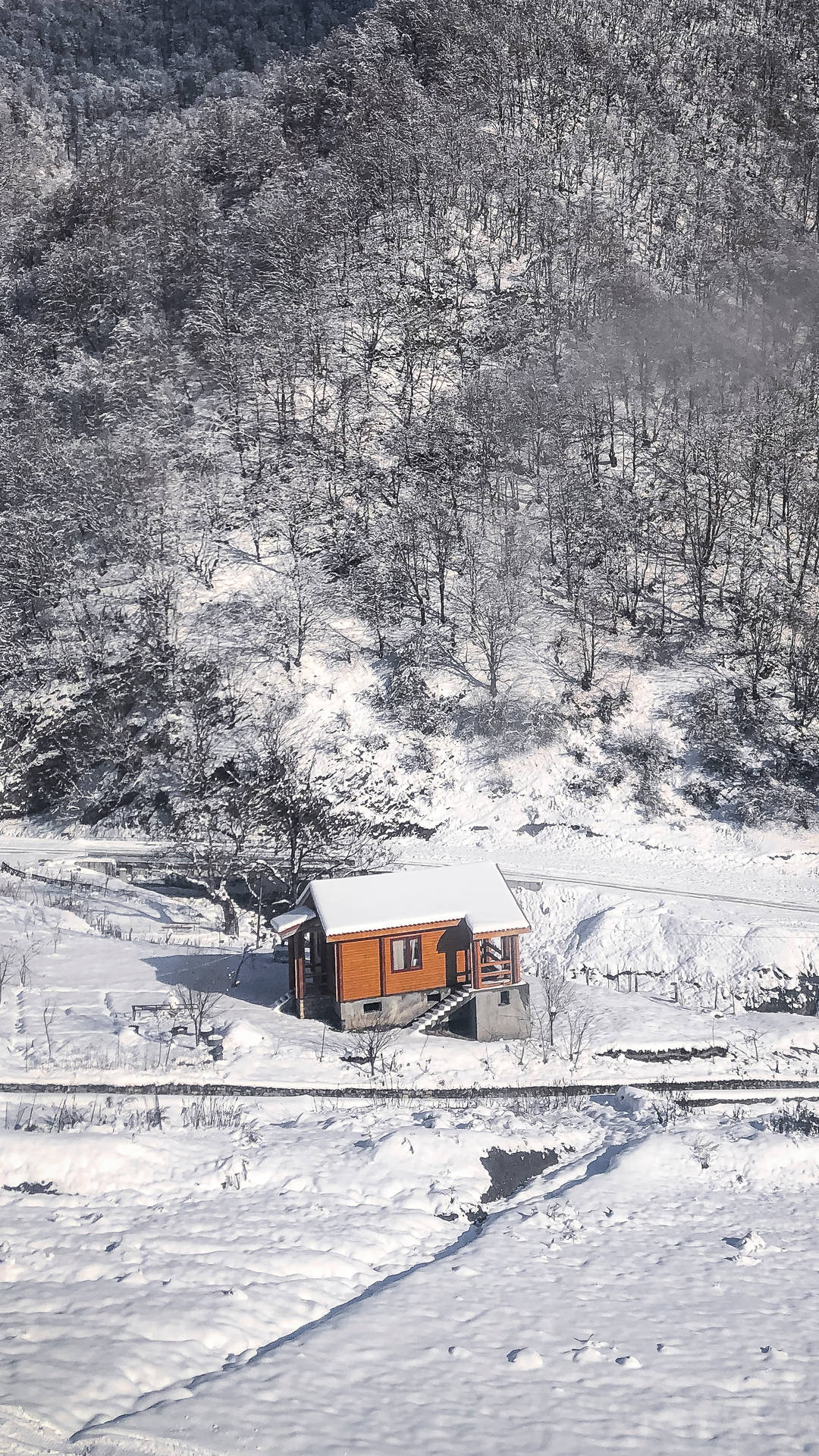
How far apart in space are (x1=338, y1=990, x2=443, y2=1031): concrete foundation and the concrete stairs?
235 mm

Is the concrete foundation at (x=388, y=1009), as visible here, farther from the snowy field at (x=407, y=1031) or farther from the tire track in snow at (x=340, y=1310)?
the tire track in snow at (x=340, y=1310)

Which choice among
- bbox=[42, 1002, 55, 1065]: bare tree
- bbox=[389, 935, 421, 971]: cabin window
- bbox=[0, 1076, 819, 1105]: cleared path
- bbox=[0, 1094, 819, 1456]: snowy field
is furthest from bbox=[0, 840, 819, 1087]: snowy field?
bbox=[0, 1094, 819, 1456]: snowy field

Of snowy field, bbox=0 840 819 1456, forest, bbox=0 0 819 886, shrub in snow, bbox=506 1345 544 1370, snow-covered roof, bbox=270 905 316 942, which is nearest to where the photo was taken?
snowy field, bbox=0 840 819 1456

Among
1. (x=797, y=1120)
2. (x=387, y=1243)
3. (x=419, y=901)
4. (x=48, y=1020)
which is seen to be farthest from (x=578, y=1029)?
(x=48, y=1020)

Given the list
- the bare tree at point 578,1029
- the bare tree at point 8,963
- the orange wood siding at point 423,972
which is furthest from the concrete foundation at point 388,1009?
the bare tree at point 8,963

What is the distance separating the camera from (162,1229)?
13805 millimetres

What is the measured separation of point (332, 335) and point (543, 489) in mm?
25832

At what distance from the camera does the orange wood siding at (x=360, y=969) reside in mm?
28250

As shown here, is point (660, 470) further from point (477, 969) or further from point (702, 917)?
point (477, 969)

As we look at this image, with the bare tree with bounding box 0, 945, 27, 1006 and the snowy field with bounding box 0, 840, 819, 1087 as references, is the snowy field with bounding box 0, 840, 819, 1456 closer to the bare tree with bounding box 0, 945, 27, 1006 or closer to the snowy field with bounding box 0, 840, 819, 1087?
the snowy field with bounding box 0, 840, 819, 1087

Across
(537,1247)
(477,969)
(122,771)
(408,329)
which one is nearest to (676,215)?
(408,329)

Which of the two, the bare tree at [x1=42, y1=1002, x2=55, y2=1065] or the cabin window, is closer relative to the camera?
the bare tree at [x1=42, y1=1002, x2=55, y2=1065]

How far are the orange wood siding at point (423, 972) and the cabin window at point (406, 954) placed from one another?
100 mm

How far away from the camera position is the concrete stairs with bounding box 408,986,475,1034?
1104 inches
